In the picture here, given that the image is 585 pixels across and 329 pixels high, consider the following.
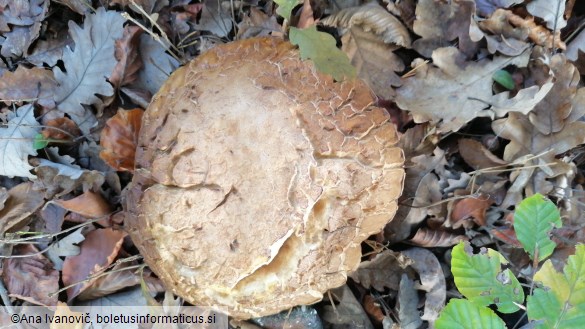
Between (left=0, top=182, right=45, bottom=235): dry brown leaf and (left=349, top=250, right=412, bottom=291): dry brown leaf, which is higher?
(left=0, top=182, right=45, bottom=235): dry brown leaf

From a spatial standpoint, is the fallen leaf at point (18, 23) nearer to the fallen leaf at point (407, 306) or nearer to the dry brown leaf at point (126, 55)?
the dry brown leaf at point (126, 55)

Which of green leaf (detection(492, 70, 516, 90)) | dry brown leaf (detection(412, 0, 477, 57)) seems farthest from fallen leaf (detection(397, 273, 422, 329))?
dry brown leaf (detection(412, 0, 477, 57))

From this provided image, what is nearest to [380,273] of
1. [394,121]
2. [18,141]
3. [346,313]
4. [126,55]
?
[346,313]

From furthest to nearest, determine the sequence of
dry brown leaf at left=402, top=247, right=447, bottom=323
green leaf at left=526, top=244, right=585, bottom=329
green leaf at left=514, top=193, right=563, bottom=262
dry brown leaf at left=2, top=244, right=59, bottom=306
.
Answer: dry brown leaf at left=2, top=244, right=59, bottom=306 → dry brown leaf at left=402, top=247, right=447, bottom=323 → green leaf at left=514, top=193, right=563, bottom=262 → green leaf at left=526, top=244, right=585, bottom=329

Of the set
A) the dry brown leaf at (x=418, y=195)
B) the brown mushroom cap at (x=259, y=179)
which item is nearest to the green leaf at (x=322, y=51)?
the brown mushroom cap at (x=259, y=179)

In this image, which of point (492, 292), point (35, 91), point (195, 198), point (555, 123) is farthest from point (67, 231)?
point (555, 123)

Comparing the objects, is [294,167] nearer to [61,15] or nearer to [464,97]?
[464,97]

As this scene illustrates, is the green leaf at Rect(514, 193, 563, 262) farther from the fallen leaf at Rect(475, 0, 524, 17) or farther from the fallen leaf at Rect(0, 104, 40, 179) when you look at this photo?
the fallen leaf at Rect(0, 104, 40, 179)
